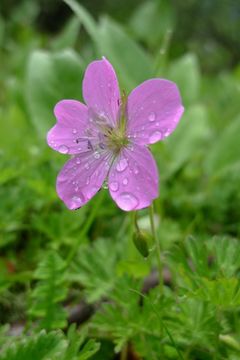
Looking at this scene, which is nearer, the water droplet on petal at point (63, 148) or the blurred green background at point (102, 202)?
the water droplet on petal at point (63, 148)

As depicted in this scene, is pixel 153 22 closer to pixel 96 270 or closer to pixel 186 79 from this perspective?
pixel 186 79

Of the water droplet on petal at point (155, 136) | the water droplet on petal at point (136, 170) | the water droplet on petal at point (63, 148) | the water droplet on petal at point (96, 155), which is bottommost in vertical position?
the water droplet on petal at point (136, 170)

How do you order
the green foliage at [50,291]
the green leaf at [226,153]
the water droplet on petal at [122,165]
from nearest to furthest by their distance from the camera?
the water droplet on petal at [122,165] < the green foliage at [50,291] < the green leaf at [226,153]

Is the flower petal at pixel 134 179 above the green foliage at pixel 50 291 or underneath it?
above

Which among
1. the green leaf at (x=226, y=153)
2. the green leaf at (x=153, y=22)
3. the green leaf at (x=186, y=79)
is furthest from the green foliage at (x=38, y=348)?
the green leaf at (x=153, y=22)

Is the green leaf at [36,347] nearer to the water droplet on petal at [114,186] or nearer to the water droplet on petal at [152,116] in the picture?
the water droplet on petal at [114,186]

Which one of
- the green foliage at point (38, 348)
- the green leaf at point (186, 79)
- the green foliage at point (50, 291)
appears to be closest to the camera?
the green foliage at point (38, 348)
